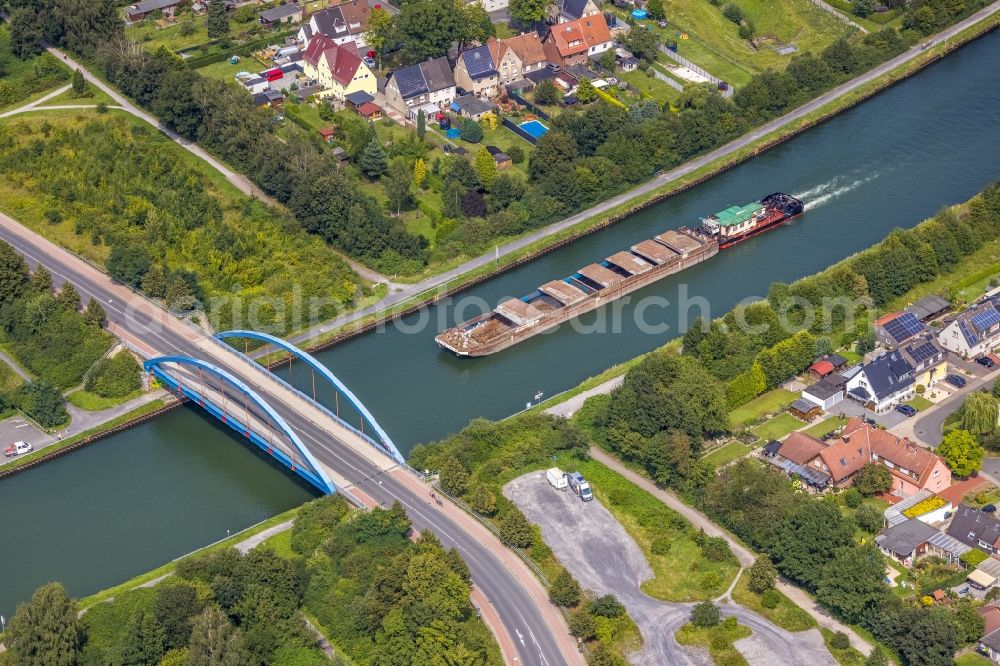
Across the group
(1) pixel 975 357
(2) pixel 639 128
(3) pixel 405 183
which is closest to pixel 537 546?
(1) pixel 975 357

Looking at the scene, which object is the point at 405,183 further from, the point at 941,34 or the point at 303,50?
Result: the point at 941,34

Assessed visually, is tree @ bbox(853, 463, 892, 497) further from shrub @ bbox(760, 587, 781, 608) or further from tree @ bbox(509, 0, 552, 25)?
tree @ bbox(509, 0, 552, 25)

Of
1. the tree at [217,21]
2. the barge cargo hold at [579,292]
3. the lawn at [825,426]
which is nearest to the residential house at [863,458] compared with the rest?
the lawn at [825,426]

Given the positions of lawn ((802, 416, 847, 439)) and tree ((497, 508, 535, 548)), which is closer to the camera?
tree ((497, 508, 535, 548))

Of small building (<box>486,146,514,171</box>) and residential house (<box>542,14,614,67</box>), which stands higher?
residential house (<box>542,14,614,67</box>)

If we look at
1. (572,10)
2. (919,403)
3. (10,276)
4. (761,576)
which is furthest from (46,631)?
(572,10)

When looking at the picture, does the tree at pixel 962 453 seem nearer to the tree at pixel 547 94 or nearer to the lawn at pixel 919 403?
the lawn at pixel 919 403

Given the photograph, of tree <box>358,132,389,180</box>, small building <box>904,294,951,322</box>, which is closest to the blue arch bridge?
tree <box>358,132,389,180</box>
